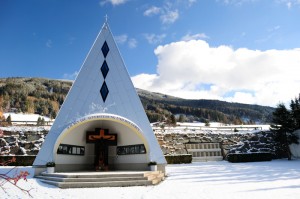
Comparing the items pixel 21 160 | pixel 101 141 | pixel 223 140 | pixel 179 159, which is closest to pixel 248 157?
pixel 223 140

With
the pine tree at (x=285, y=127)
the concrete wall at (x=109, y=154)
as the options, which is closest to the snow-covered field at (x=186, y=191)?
the concrete wall at (x=109, y=154)

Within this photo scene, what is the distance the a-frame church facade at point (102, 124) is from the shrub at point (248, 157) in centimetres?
1177

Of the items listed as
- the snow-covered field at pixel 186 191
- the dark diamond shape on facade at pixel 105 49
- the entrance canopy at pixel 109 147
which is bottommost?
the snow-covered field at pixel 186 191

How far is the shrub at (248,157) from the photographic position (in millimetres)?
24203

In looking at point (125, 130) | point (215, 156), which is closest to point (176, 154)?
point (215, 156)

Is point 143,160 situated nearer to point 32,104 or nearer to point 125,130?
point 125,130

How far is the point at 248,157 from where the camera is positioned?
81.0 feet

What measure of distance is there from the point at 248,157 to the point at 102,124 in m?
15.4

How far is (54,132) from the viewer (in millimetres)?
14438

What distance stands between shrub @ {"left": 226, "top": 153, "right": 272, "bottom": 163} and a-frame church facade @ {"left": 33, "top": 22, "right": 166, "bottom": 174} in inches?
463

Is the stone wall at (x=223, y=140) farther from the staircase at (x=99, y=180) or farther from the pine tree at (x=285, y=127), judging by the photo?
the staircase at (x=99, y=180)

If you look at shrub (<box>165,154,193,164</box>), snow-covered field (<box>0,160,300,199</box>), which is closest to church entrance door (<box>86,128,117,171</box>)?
snow-covered field (<box>0,160,300,199</box>)

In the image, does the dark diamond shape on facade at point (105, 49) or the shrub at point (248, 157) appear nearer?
the dark diamond shape on facade at point (105, 49)

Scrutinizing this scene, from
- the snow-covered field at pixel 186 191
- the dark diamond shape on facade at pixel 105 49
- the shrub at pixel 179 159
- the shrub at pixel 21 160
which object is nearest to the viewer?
the snow-covered field at pixel 186 191
